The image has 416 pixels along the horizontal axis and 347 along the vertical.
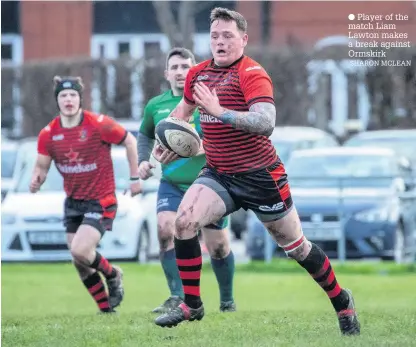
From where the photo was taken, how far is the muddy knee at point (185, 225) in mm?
8461

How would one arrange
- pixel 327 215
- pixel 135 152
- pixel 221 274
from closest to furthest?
1. pixel 221 274
2. pixel 135 152
3. pixel 327 215

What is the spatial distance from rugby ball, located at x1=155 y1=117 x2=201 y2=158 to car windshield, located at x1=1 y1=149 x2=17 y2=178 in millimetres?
14258

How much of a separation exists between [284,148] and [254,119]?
14.5 metres

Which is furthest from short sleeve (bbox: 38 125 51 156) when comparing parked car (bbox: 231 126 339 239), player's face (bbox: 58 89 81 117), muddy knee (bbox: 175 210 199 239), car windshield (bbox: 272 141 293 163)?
car windshield (bbox: 272 141 293 163)

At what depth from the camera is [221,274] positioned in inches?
440

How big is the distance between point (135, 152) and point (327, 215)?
256 inches

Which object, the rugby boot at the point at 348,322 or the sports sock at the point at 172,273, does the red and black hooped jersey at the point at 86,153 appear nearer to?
the sports sock at the point at 172,273

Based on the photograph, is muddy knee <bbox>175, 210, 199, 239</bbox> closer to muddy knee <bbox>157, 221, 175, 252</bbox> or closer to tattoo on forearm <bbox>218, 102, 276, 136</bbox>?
tattoo on forearm <bbox>218, 102, 276, 136</bbox>

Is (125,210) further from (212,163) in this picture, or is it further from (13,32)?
(13,32)

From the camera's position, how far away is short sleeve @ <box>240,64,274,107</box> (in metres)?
8.27

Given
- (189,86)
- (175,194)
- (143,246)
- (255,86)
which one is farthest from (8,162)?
Answer: (255,86)

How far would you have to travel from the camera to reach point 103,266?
38.7 ft

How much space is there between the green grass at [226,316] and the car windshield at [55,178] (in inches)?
68.8

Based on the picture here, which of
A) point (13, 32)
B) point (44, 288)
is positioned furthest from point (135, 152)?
point (13, 32)
